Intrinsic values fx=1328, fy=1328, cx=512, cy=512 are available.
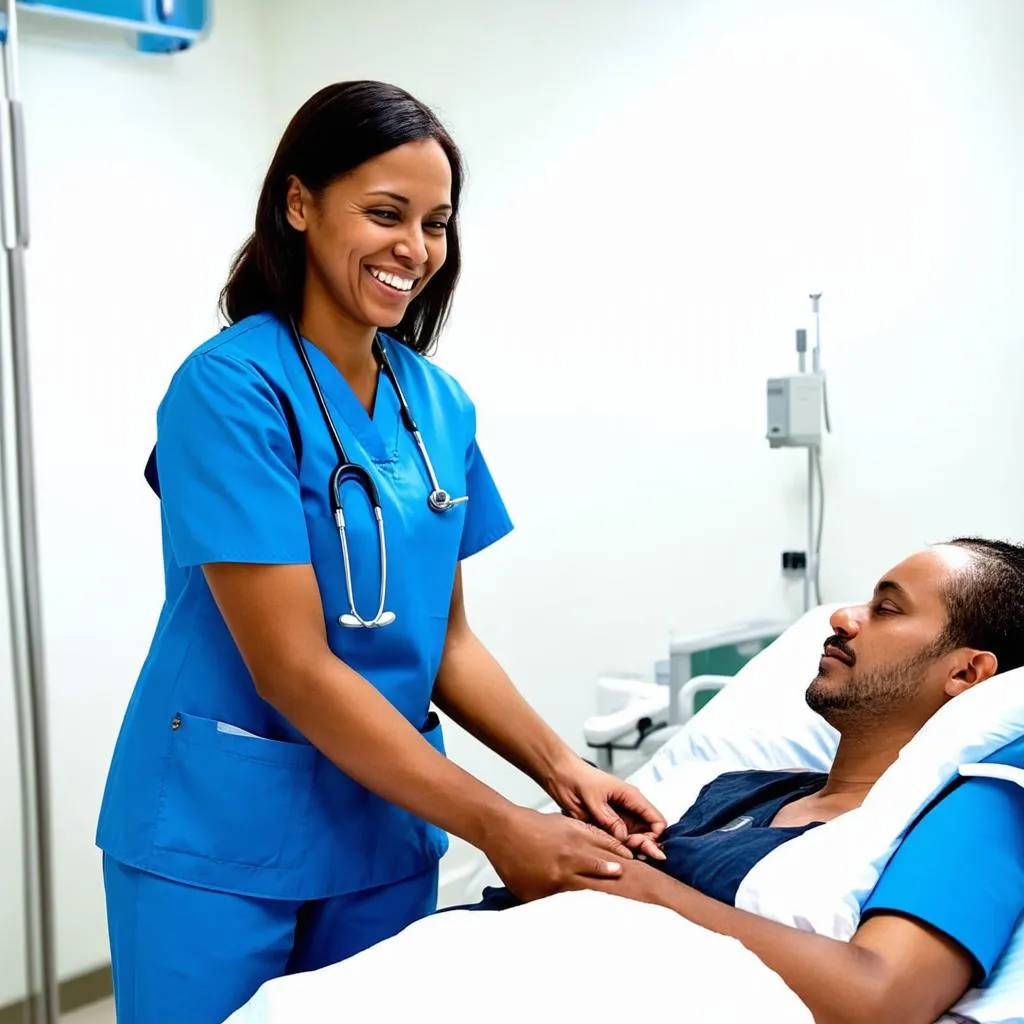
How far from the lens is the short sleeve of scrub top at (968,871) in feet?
3.72

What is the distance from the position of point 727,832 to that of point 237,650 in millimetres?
553

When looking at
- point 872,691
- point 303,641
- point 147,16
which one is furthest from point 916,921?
point 147,16

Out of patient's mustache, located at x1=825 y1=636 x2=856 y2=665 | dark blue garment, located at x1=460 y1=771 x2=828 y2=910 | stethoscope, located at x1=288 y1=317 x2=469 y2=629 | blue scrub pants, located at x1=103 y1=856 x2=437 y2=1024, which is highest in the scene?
stethoscope, located at x1=288 y1=317 x2=469 y2=629

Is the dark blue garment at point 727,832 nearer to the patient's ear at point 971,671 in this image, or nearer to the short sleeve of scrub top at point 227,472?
the patient's ear at point 971,671

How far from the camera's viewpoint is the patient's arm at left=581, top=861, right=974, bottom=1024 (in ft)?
3.55

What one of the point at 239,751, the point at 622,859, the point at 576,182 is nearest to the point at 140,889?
the point at 239,751

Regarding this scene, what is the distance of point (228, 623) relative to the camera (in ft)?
4.14

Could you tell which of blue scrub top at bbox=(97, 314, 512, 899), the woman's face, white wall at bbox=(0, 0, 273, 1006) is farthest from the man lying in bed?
white wall at bbox=(0, 0, 273, 1006)

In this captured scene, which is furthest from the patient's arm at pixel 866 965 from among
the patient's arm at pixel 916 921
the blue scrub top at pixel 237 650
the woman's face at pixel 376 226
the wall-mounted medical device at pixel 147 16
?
the wall-mounted medical device at pixel 147 16

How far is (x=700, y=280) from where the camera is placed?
2.56m

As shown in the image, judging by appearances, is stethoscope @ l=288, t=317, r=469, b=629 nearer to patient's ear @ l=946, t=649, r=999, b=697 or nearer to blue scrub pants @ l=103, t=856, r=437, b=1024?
blue scrub pants @ l=103, t=856, r=437, b=1024

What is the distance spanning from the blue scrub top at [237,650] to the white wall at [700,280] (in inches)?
48.2

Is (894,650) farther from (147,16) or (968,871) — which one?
(147,16)

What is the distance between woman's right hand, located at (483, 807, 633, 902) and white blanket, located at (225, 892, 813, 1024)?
0.43 feet
